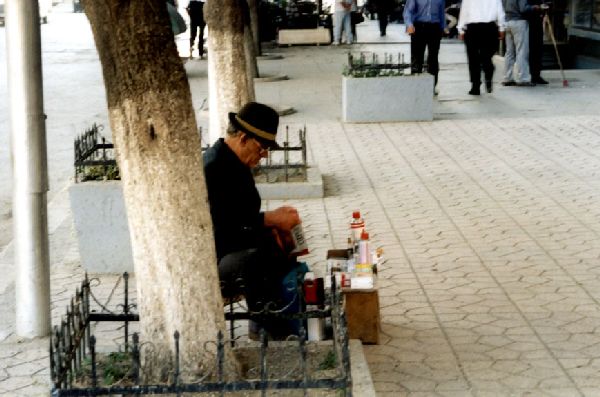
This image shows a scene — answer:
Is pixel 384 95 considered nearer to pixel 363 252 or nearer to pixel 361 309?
pixel 363 252

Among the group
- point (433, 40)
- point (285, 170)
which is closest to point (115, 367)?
point (285, 170)

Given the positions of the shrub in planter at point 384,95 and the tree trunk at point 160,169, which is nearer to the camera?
the tree trunk at point 160,169

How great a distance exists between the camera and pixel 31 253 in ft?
22.7

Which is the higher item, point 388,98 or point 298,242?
point 298,242

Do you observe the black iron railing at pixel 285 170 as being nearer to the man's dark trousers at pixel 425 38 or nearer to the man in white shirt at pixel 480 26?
the man's dark trousers at pixel 425 38

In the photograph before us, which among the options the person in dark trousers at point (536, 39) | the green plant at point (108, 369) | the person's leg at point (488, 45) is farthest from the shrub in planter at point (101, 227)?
the person in dark trousers at point (536, 39)

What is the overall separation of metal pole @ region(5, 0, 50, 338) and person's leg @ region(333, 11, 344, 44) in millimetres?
26038

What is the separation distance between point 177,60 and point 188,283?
98 centimetres

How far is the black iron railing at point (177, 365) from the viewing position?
16.4 ft

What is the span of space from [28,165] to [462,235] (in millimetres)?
3877

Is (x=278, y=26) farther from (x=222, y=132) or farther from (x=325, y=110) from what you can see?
(x=222, y=132)

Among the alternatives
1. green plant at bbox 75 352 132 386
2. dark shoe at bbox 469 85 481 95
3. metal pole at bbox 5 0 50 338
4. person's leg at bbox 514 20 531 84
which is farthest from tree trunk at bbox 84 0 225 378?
person's leg at bbox 514 20 531 84

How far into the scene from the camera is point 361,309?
6.73 meters

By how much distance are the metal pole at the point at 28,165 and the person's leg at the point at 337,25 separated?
26.0 metres
